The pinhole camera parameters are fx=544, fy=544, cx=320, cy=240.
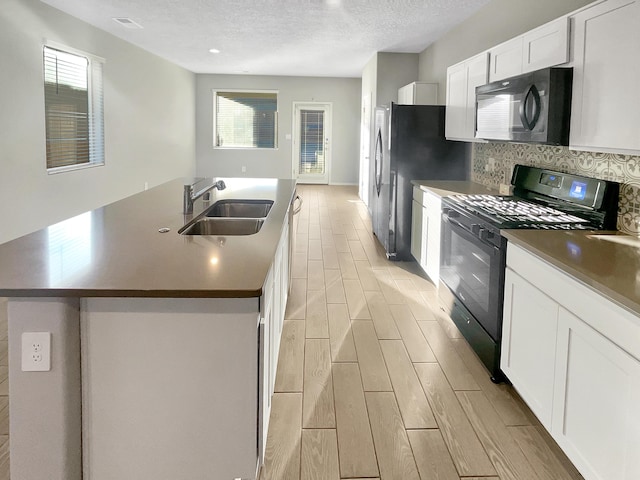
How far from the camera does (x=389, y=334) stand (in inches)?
140

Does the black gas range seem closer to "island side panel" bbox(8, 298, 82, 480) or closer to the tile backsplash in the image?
the tile backsplash

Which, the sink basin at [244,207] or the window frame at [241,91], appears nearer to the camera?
the sink basin at [244,207]

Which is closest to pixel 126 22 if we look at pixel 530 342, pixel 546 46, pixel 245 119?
pixel 546 46

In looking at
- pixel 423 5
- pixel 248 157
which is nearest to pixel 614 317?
pixel 423 5

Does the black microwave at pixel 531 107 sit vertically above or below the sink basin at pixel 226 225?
above

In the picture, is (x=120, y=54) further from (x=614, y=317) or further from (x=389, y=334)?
→ (x=614, y=317)

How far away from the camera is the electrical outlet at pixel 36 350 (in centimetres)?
164

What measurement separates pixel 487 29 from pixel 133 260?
429cm

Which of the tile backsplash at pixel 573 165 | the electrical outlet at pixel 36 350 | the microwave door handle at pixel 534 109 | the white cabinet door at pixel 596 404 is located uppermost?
the microwave door handle at pixel 534 109

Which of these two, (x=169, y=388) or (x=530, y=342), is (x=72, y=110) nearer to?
(x=169, y=388)

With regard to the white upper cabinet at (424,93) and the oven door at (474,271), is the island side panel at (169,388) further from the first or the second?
the white upper cabinet at (424,93)

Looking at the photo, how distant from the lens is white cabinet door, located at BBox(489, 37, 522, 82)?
3.22 meters

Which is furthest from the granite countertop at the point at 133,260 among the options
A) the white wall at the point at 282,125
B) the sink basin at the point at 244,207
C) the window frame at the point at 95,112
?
the white wall at the point at 282,125

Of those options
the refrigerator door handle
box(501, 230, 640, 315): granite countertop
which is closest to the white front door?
the refrigerator door handle
